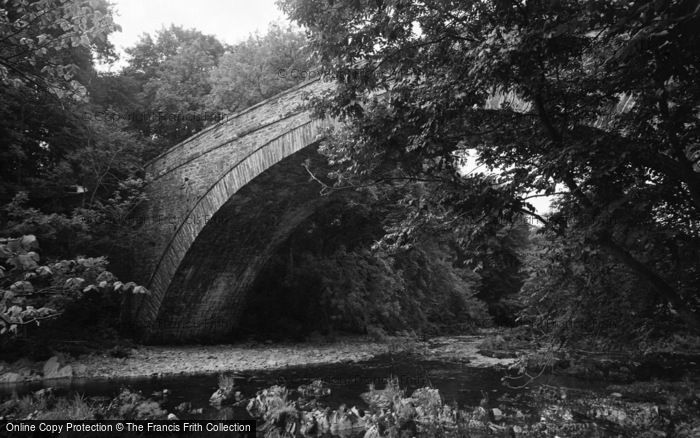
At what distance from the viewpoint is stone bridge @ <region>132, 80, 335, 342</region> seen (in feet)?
31.0

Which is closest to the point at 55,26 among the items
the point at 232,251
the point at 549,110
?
the point at 549,110

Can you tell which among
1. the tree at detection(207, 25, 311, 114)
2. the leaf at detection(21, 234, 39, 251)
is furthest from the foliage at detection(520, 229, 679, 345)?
the tree at detection(207, 25, 311, 114)

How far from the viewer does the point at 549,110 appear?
106 inches

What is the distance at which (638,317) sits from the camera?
3.57 m

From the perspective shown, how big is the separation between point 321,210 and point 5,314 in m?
11.7

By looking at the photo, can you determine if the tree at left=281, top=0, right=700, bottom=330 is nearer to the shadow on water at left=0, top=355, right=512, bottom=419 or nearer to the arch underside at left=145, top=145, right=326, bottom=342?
the shadow on water at left=0, top=355, right=512, bottom=419

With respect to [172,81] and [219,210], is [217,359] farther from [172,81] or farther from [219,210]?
[172,81]

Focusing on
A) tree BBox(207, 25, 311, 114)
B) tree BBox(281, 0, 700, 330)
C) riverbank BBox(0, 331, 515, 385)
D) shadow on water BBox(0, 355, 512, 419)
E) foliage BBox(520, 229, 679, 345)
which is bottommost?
shadow on water BBox(0, 355, 512, 419)

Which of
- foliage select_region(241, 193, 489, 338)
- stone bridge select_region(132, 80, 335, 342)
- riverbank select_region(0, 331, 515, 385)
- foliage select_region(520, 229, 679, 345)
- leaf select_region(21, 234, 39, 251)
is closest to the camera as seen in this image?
leaf select_region(21, 234, 39, 251)

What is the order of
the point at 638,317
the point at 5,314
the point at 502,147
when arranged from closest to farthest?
the point at 5,314 → the point at 502,147 → the point at 638,317

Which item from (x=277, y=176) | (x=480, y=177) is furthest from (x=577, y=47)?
(x=277, y=176)

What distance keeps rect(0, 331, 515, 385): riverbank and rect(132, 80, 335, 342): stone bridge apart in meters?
1.28

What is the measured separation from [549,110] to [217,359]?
939 cm

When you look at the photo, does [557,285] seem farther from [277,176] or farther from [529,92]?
[277,176]
